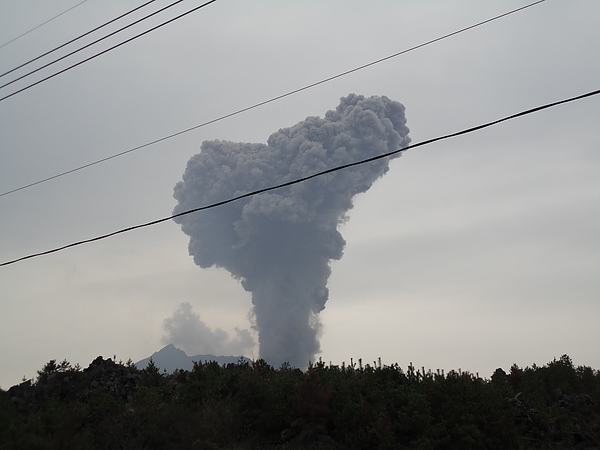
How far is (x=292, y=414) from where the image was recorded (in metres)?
21.2

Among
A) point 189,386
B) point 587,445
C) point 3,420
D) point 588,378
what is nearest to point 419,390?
point 587,445

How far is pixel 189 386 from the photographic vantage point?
24172 mm

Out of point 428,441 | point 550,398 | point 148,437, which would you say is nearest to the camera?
point 428,441

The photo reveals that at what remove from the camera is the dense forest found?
1848cm

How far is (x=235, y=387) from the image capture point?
2411 cm

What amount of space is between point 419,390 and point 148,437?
34.6 ft

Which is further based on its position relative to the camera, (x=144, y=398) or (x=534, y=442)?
(x=144, y=398)

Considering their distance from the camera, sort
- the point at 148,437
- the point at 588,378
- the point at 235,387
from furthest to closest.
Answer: the point at 588,378 → the point at 235,387 → the point at 148,437

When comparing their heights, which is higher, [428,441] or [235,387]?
[235,387]

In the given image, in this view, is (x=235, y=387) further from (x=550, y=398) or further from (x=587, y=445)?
(x=550, y=398)

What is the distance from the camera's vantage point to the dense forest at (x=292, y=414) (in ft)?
60.6

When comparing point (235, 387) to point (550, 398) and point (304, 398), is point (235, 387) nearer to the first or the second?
point (304, 398)

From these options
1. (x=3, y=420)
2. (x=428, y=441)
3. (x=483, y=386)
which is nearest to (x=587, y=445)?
(x=483, y=386)

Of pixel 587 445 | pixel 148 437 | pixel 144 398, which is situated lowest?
pixel 587 445
